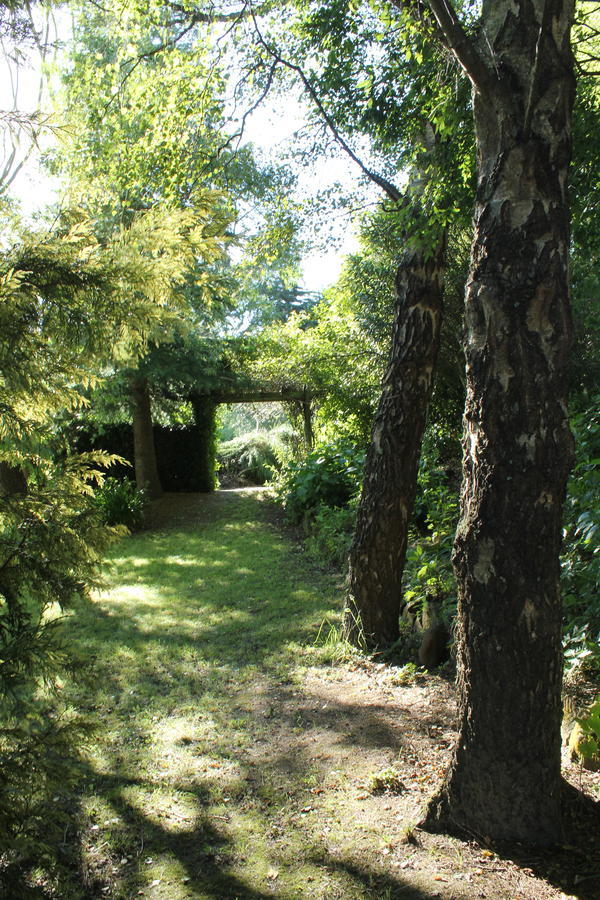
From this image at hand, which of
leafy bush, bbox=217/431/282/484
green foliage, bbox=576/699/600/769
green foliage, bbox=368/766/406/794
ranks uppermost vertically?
leafy bush, bbox=217/431/282/484

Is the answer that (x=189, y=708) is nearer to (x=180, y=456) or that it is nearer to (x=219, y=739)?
(x=219, y=739)

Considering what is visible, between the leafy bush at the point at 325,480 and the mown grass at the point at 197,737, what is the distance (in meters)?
2.16

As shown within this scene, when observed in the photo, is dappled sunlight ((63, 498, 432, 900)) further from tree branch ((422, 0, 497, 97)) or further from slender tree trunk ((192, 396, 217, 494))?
slender tree trunk ((192, 396, 217, 494))

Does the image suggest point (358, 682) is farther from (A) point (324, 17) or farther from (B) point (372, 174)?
(A) point (324, 17)

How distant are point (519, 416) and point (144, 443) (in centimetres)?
1228

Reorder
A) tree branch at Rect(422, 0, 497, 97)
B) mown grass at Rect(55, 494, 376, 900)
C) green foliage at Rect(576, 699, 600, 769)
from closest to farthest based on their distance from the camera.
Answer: tree branch at Rect(422, 0, 497, 97)
mown grass at Rect(55, 494, 376, 900)
green foliage at Rect(576, 699, 600, 769)

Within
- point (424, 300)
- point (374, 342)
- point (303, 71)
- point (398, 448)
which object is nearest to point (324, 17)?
point (303, 71)

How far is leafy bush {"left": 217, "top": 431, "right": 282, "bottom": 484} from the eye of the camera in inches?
782

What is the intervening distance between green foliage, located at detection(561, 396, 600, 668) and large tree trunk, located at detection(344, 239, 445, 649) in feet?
4.01

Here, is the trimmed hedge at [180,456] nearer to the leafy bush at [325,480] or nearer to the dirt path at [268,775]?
the leafy bush at [325,480]

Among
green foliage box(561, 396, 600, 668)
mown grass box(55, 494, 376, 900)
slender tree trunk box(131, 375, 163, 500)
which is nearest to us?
mown grass box(55, 494, 376, 900)

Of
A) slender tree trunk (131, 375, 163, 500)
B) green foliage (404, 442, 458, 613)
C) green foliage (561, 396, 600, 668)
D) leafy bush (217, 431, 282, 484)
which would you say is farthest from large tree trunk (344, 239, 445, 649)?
leafy bush (217, 431, 282, 484)

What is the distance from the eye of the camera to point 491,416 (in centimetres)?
251

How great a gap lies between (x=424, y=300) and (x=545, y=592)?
3040mm
